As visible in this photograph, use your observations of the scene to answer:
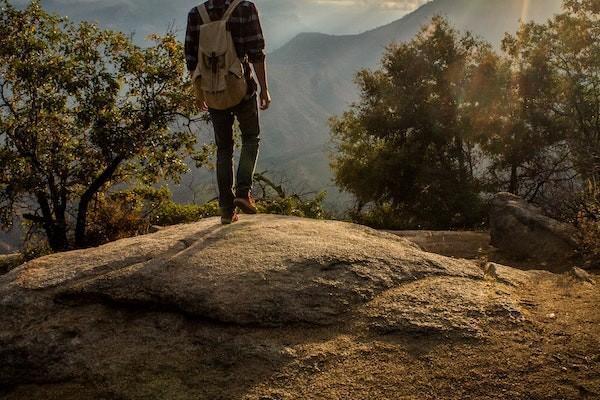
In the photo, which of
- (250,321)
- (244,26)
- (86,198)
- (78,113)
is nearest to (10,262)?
(86,198)

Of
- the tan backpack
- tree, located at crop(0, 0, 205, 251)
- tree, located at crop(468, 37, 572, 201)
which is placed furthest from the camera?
tree, located at crop(468, 37, 572, 201)

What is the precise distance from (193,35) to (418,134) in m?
27.0

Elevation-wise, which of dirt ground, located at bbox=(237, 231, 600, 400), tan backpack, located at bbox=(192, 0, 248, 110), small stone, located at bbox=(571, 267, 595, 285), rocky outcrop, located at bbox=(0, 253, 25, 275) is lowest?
rocky outcrop, located at bbox=(0, 253, 25, 275)

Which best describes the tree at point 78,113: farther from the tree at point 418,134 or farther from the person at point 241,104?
the tree at point 418,134

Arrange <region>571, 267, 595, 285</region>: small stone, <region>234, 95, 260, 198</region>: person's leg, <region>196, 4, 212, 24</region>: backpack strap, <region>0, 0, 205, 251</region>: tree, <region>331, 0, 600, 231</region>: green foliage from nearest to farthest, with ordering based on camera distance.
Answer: <region>571, 267, 595, 285</region>: small stone → <region>196, 4, 212, 24</region>: backpack strap → <region>234, 95, 260, 198</region>: person's leg → <region>0, 0, 205, 251</region>: tree → <region>331, 0, 600, 231</region>: green foliage

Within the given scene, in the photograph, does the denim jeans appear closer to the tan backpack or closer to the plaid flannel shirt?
the tan backpack

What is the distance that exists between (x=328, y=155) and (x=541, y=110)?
13570mm

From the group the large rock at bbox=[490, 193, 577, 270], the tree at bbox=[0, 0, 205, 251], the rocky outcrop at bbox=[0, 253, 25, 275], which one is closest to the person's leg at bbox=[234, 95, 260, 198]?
the large rock at bbox=[490, 193, 577, 270]

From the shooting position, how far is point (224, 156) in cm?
647

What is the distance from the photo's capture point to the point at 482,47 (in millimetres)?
33312

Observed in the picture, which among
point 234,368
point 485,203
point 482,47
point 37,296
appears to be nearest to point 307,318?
point 234,368

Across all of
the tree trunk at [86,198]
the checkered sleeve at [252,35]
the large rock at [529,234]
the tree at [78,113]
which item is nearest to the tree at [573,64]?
the large rock at [529,234]

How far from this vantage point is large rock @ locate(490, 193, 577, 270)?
905 centimetres

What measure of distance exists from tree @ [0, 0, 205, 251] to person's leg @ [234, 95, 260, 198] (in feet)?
33.4
